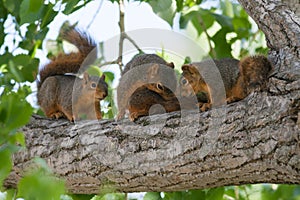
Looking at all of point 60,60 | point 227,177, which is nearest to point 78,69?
point 60,60

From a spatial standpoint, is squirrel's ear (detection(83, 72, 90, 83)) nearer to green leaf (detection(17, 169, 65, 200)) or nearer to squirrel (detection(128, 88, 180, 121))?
squirrel (detection(128, 88, 180, 121))

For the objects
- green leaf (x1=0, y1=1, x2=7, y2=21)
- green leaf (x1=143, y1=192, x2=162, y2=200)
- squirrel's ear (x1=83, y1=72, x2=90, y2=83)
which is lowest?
green leaf (x1=143, y1=192, x2=162, y2=200)

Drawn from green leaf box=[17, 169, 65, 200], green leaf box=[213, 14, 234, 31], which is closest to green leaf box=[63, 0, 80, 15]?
green leaf box=[213, 14, 234, 31]

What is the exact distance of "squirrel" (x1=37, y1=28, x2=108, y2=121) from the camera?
2.78 meters

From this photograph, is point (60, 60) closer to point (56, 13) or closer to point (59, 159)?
point (56, 13)

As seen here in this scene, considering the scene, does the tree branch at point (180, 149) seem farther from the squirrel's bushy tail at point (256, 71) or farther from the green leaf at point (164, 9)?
the green leaf at point (164, 9)

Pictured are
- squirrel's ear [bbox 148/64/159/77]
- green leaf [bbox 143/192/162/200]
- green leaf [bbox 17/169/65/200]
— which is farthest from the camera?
squirrel's ear [bbox 148/64/159/77]

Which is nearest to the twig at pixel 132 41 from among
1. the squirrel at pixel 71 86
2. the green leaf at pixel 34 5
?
the squirrel at pixel 71 86

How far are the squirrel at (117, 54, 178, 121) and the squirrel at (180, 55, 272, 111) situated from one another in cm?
7

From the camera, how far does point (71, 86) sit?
2891mm

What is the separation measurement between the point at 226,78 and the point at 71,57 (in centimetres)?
106

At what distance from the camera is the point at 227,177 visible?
5.44 ft

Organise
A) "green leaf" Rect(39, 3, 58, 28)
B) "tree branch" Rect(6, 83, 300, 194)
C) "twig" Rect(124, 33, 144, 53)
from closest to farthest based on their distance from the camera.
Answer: "tree branch" Rect(6, 83, 300, 194) → "green leaf" Rect(39, 3, 58, 28) → "twig" Rect(124, 33, 144, 53)

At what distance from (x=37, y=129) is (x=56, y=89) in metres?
0.61
